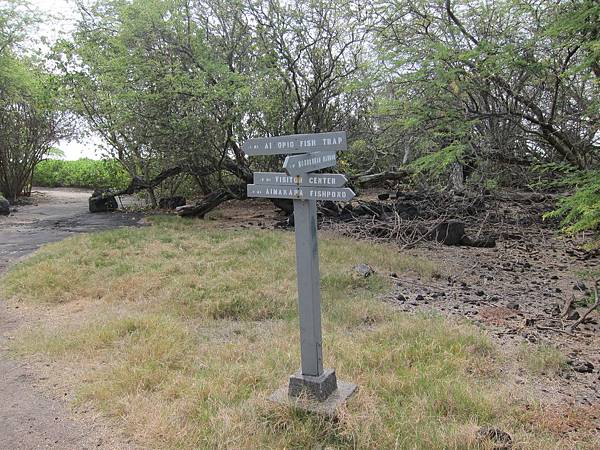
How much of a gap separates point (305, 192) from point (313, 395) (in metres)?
1.22

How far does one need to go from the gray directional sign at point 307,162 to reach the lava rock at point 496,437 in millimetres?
1751

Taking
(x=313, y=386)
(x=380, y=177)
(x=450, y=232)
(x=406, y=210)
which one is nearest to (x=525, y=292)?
(x=450, y=232)

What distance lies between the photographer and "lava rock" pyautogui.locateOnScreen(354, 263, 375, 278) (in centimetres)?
664

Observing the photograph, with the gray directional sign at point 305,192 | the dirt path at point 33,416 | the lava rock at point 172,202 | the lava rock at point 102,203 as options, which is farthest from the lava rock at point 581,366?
the lava rock at point 102,203

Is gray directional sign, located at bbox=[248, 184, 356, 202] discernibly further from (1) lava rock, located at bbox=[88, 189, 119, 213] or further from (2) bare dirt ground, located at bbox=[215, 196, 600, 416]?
(1) lava rock, located at bbox=[88, 189, 119, 213]

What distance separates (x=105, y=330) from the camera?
466 cm

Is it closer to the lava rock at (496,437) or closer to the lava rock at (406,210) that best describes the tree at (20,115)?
the lava rock at (406,210)

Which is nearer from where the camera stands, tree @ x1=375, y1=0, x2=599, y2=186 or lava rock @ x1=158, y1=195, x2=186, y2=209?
tree @ x1=375, y1=0, x2=599, y2=186

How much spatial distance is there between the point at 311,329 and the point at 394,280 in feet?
11.8

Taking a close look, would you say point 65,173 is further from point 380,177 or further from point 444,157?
point 444,157

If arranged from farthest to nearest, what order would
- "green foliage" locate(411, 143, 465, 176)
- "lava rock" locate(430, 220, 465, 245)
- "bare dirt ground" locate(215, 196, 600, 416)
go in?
"lava rock" locate(430, 220, 465, 245) < "green foliage" locate(411, 143, 465, 176) < "bare dirt ground" locate(215, 196, 600, 416)

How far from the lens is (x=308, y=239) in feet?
10.4

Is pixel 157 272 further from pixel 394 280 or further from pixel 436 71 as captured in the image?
pixel 436 71

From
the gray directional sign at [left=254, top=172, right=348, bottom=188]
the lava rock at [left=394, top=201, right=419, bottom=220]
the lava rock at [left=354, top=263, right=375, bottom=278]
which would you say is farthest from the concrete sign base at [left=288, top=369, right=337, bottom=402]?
the lava rock at [left=394, top=201, right=419, bottom=220]
